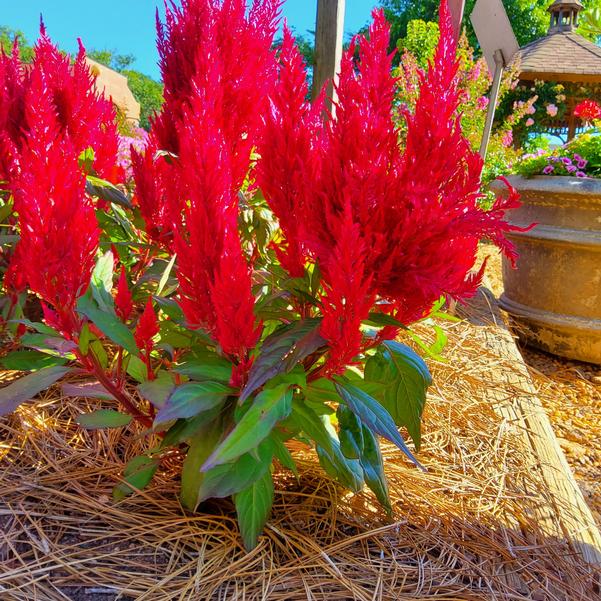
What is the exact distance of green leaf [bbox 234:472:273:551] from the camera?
39.6 inches

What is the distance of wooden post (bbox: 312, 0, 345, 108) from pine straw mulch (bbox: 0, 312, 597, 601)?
1.91 meters

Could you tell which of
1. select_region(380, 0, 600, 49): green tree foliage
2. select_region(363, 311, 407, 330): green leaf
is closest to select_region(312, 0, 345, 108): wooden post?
select_region(363, 311, 407, 330): green leaf

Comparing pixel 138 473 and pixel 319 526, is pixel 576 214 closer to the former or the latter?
pixel 319 526

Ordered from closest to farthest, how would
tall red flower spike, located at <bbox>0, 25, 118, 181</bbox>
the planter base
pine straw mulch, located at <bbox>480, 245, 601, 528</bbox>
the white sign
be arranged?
1. tall red flower spike, located at <bbox>0, 25, 118, 181</bbox>
2. pine straw mulch, located at <bbox>480, 245, 601, 528</bbox>
3. the white sign
4. the planter base

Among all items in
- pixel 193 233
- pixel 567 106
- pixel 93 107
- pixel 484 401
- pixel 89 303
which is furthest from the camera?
pixel 567 106

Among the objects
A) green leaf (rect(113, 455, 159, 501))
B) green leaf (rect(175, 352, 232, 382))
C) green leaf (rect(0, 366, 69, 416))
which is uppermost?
green leaf (rect(175, 352, 232, 382))

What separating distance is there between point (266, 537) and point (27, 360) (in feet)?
2.28

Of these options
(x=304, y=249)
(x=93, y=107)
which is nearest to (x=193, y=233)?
(x=304, y=249)

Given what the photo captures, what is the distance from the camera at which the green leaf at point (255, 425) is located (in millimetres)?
778

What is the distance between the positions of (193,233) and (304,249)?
235mm

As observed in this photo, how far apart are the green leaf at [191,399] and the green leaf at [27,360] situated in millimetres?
529

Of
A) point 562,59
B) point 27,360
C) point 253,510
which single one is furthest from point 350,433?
point 562,59

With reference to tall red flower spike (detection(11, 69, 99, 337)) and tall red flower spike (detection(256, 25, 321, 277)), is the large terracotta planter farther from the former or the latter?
tall red flower spike (detection(11, 69, 99, 337))

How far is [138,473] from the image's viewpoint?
3.72 feet
